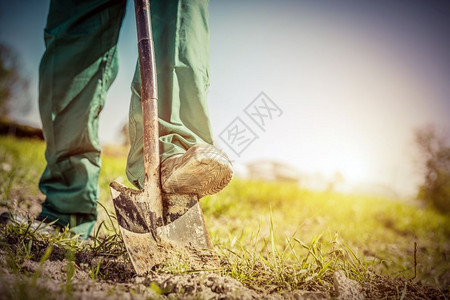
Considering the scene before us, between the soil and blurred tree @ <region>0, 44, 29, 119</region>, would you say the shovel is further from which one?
blurred tree @ <region>0, 44, 29, 119</region>

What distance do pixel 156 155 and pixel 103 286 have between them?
1.72 ft

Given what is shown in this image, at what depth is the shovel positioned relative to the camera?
102cm

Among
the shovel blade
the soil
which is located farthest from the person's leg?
the shovel blade

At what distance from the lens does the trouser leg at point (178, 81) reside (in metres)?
1.24

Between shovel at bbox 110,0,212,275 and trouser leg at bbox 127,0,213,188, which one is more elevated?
trouser leg at bbox 127,0,213,188

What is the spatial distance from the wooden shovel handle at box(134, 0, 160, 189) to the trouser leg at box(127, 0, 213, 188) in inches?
3.5

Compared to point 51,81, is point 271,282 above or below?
below

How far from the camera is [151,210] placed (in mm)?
1074

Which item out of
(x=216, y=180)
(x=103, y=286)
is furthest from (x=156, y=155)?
(x=103, y=286)

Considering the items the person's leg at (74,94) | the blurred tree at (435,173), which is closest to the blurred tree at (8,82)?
the person's leg at (74,94)

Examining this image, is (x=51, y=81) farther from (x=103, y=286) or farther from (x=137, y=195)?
(x=103, y=286)

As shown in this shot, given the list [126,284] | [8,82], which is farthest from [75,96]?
[8,82]

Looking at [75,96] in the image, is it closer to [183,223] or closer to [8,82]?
[183,223]

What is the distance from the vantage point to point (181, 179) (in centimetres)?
105
